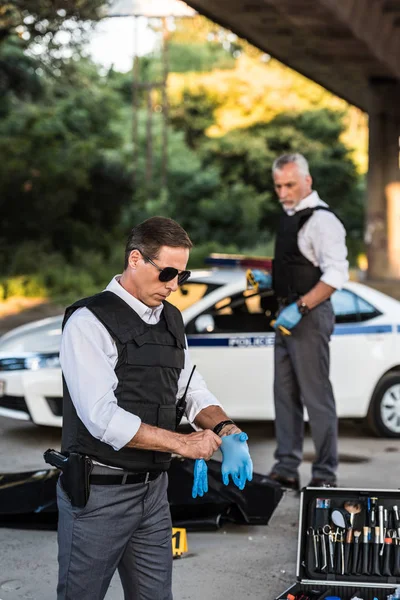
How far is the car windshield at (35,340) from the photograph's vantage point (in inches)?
330

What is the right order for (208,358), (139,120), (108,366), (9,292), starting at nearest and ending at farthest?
(108,366) → (208,358) → (9,292) → (139,120)

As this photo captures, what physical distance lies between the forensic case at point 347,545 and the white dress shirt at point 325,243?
189cm

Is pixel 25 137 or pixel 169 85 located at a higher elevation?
pixel 169 85

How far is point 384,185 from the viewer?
76.8 ft

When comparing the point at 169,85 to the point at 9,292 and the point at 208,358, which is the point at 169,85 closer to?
the point at 9,292

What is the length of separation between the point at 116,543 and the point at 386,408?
18.4 feet

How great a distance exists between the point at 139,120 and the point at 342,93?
84.5ft

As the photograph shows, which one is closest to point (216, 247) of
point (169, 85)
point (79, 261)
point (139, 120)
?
point (79, 261)

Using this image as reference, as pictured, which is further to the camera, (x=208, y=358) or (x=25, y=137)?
(x=25, y=137)

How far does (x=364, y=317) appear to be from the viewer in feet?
28.5

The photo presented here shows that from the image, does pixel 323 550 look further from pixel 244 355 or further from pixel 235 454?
pixel 244 355

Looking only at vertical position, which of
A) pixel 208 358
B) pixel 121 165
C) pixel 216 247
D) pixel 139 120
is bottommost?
pixel 208 358

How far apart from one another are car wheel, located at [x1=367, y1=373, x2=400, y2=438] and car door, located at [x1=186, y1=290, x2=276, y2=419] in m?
0.90

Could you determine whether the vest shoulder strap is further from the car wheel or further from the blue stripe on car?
the car wheel
